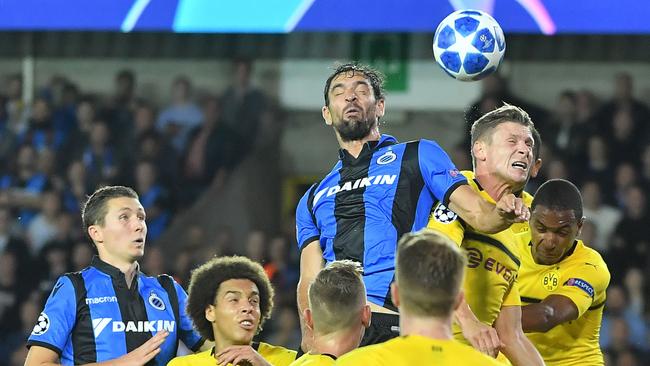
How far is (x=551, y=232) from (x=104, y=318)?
228 centimetres

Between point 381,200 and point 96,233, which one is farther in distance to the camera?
point 96,233

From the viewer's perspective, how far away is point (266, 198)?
35.7ft

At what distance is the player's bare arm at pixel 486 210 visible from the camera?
14.7ft

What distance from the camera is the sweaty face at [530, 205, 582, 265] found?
5949 millimetres

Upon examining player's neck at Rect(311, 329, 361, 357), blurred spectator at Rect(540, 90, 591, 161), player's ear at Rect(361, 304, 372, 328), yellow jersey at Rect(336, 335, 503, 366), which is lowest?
yellow jersey at Rect(336, 335, 503, 366)

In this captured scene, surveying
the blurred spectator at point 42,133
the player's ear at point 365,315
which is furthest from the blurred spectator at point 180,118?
the player's ear at point 365,315

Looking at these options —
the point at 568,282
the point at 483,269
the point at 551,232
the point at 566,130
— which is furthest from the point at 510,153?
the point at 566,130

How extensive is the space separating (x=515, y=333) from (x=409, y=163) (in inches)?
34.9

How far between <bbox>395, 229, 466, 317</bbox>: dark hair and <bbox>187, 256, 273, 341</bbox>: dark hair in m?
2.25

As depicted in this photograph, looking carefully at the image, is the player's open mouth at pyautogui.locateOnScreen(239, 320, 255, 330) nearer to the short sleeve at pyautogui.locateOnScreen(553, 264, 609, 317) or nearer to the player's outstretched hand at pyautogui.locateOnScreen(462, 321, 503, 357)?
the player's outstretched hand at pyautogui.locateOnScreen(462, 321, 503, 357)

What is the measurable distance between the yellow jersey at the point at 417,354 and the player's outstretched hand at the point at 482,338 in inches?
47.6

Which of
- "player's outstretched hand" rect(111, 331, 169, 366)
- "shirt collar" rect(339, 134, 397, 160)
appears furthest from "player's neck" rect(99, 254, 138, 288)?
"shirt collar" rect(339, 134, 397, 160)

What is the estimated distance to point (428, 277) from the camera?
333 cm

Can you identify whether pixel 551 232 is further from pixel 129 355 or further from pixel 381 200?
pixel 129 355
